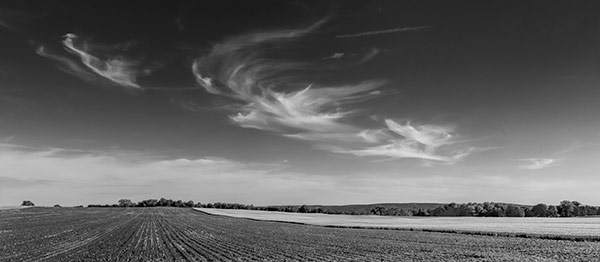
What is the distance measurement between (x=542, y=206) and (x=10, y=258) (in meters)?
132

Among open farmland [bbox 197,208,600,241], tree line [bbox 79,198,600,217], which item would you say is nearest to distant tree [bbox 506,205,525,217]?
tree line [bbox 79,198,600,217]

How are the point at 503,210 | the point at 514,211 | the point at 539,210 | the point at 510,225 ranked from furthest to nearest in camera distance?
the point at 503,210 → the point at 514,211 → the point at 539,210 → the point at 510,225

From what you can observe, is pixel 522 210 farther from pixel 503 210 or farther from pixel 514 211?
pixel 503 210

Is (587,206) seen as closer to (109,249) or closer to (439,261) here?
(439,261)

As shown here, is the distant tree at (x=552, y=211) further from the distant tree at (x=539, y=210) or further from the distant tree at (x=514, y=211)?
the distant tree at (x=514, y=211)

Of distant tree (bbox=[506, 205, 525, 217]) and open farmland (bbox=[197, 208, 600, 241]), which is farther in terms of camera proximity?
distant tree (bbox=[506, 205, 525, 217])

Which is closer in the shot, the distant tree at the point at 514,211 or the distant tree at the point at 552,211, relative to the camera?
the distant tree at the point at 552,211

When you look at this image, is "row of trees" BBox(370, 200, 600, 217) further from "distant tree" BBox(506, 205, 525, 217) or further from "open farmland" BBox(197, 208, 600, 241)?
"open farmland" BBox(197, 208, 600, 241)

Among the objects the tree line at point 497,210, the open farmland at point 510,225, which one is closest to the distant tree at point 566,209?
the tree line at point 497,210

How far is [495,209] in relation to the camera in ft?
442

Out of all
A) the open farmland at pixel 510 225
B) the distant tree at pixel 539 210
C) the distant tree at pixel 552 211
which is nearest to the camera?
the open farmland at pixel 510 225

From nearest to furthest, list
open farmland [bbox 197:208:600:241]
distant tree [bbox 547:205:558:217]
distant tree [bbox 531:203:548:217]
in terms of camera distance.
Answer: open farmland [bbox 197:208:600:241] → distant tree [bbox 547:205:558:217] → distant tree [bbox 531:203:548:217]

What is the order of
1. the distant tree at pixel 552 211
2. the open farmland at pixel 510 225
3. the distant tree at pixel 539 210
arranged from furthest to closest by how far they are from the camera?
the distant tree at pixel 539 210, the distant tree at pixel 552 211, the open farmland at pixel 510 225

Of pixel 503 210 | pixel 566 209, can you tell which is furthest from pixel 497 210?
pixel 566 209
